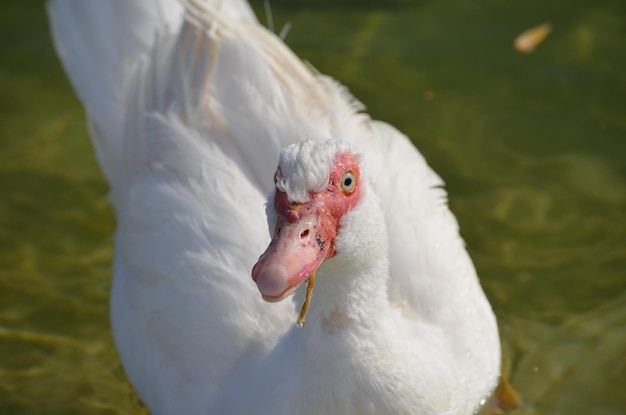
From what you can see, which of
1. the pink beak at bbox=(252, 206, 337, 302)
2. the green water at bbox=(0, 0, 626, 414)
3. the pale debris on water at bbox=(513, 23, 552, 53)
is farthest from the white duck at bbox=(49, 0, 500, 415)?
the pale debris on water at bbox=(513, 23, 552, 53)

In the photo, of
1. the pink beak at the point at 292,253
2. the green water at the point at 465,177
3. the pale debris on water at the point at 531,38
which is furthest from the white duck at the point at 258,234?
the pale debris on water at the point at 531,38

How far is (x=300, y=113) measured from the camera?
454cm

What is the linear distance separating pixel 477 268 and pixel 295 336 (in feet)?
6.05

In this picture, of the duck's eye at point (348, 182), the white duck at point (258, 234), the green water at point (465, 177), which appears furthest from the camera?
the green water at point (465, 177)

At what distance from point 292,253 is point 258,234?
3.58 ft

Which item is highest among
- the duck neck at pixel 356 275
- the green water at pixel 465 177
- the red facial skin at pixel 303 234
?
the red facial skin at pixel 303 234

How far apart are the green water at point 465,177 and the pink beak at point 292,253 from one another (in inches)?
69.3

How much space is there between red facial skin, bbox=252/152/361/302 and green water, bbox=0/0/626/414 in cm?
173

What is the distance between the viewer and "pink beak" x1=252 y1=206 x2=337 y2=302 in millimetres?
3012

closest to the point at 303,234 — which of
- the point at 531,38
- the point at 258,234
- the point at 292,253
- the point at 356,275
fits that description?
the point at 292,253

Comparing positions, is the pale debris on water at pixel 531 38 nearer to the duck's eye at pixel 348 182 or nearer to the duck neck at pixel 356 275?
the duck neck at pixel 356 275

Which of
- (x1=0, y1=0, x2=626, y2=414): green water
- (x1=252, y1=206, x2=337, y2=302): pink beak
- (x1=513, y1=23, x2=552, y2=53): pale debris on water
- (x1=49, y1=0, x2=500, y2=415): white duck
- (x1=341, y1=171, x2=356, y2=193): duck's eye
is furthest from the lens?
(x1=513, y1=23, x2=552, y2=53): pale debris on water

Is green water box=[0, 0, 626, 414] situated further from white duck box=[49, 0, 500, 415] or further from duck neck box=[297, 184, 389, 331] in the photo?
duck neck box=[297, 184, 389, 331]

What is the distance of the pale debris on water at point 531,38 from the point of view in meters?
6.55
